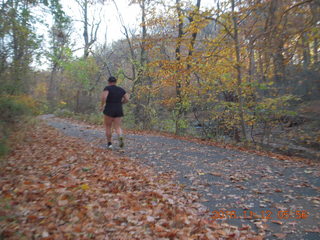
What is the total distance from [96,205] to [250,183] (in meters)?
3.13

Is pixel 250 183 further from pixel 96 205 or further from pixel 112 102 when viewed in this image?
pixel 112 102

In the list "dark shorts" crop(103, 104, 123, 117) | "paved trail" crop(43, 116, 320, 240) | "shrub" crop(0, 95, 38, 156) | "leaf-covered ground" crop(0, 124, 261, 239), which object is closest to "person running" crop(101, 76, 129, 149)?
"dark shorts" crop(103, 104, 123, 117)

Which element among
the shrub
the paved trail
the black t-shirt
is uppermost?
the black t-shirt

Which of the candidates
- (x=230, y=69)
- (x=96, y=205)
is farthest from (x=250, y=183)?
(x=230, y=69)

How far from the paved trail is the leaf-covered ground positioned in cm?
38

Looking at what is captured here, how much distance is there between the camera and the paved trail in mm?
3260

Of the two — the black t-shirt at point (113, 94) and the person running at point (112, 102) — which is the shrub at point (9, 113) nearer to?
the person running at point (112, 102)

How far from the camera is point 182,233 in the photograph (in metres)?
2.96

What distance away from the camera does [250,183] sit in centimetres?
476

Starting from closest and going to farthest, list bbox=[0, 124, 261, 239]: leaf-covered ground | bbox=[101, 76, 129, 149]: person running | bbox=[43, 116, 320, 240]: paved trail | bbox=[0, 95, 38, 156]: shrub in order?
bbox=[0, 124, 261, 239]: leaf-covered ground < bbox=[43, 116, 320, 240]: paved trail < bbox=[0, 95, 38, 156]: shrub < bbox=[101, 76, 129, 149]: person running

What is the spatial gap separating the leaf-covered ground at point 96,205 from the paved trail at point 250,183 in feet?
1.24

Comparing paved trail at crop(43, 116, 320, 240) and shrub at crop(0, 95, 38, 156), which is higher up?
shrub at crop(0, 95, 38, 156)

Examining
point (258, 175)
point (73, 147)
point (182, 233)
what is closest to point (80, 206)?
point (182, 233)

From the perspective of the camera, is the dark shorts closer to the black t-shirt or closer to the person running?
the person running
